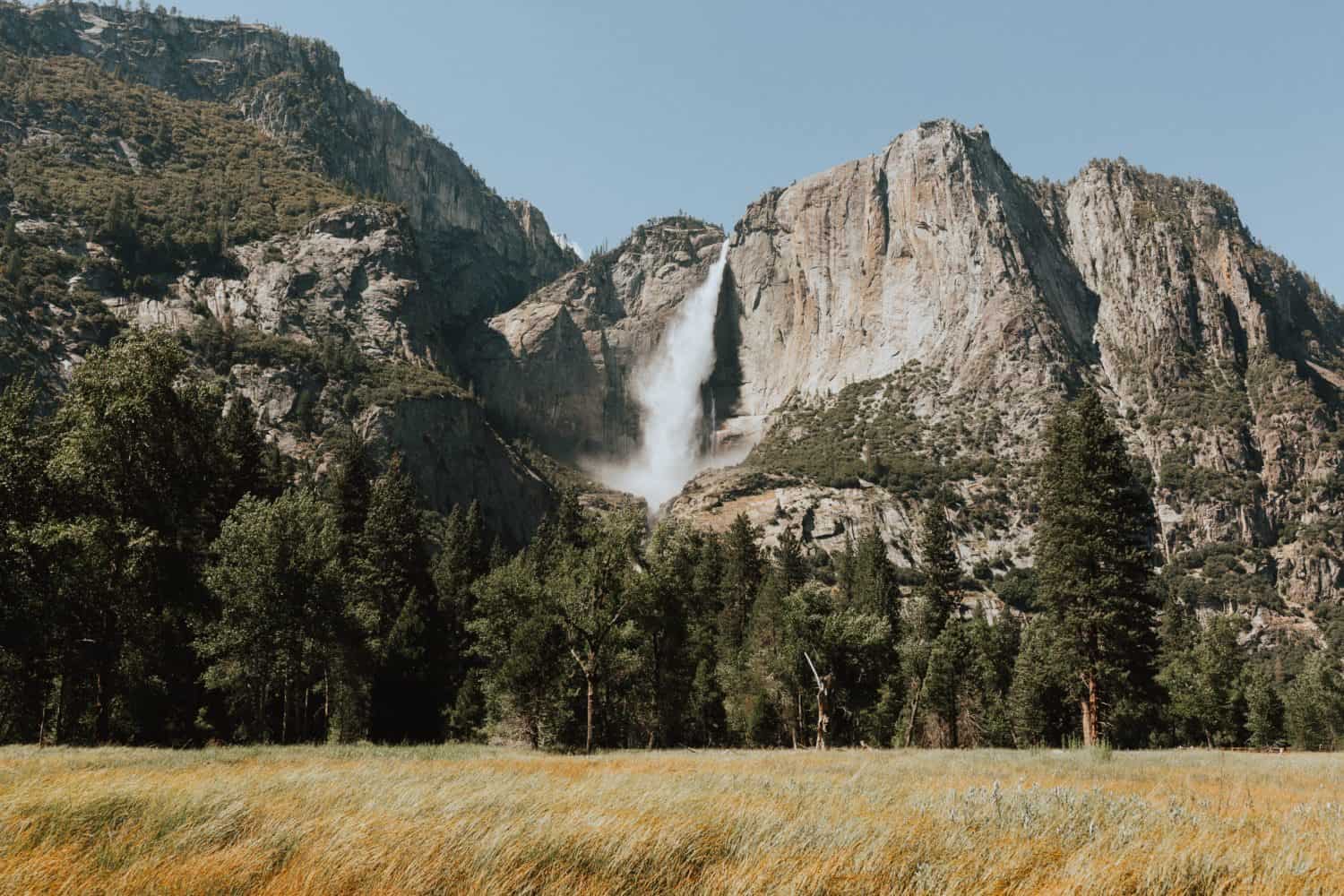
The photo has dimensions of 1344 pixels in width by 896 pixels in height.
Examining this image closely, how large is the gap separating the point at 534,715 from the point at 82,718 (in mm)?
20666

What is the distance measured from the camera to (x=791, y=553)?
82125 millimetres

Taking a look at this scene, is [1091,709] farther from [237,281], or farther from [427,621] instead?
[237,281]

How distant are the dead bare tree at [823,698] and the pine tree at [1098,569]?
1323cm

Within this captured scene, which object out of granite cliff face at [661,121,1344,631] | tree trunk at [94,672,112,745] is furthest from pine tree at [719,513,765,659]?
granite cliff face at [661,121,1344,631]

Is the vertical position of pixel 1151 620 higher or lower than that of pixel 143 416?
lower

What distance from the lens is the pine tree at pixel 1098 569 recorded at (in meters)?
31.4

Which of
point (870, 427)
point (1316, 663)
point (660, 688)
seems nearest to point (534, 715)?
point (660, 688)

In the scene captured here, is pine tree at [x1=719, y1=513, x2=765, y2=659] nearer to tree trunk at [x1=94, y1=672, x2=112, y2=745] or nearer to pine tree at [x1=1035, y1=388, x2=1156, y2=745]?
pine tree at [x1=1035, y1=388, x2=1156, y2=745]

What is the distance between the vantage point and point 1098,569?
3178cm

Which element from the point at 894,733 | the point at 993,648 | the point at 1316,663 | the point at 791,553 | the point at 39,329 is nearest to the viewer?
the point at 894,733

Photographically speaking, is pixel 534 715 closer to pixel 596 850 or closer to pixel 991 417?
pixel 596 850

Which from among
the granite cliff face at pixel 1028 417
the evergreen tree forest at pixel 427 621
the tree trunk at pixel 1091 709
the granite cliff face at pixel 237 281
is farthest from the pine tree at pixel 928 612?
the granite cliff face at pixel 237 281

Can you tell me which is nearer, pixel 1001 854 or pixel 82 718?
pixel 1001 854

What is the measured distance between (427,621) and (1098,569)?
137 feet
